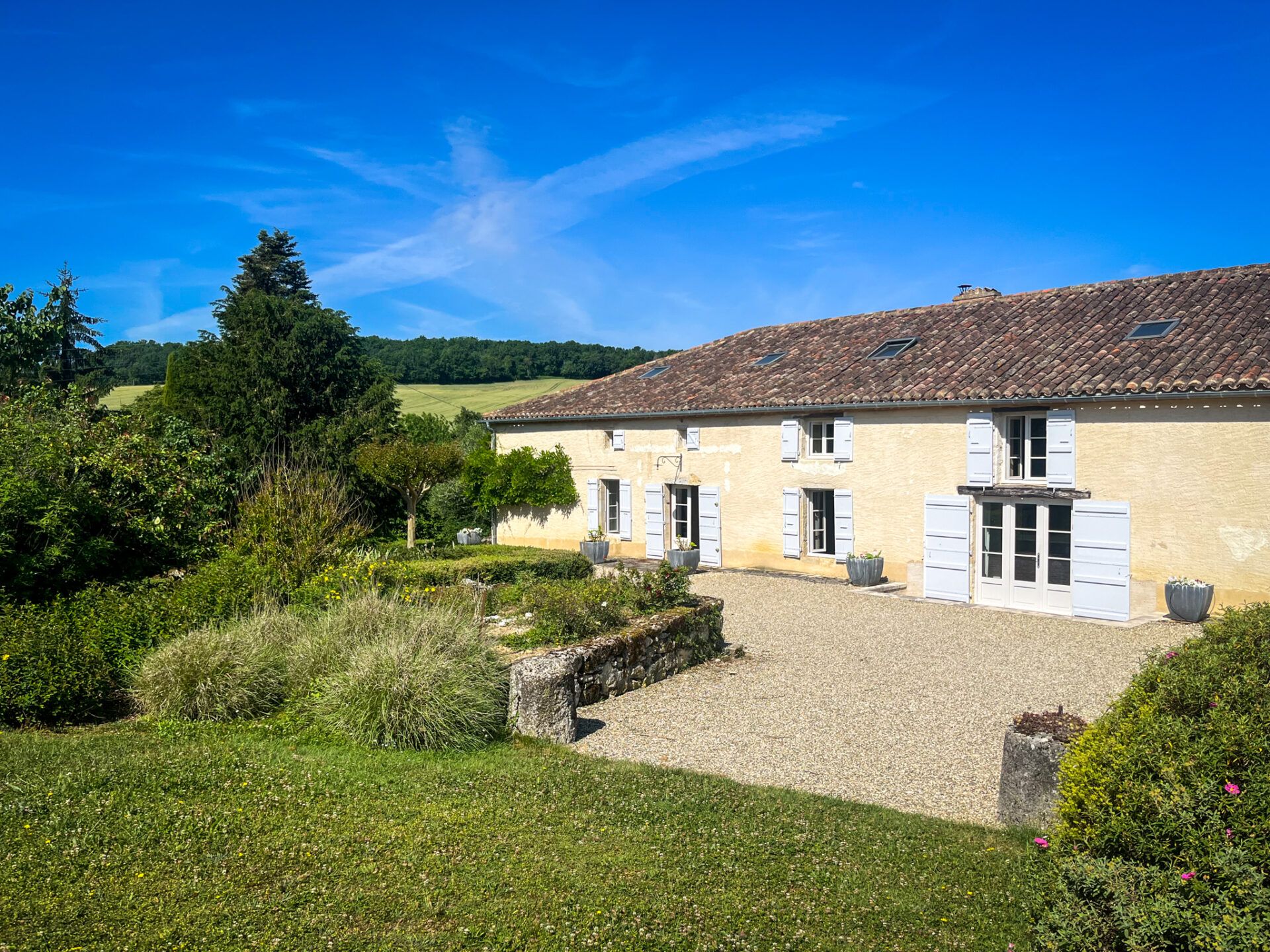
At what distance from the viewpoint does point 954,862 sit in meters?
4.50

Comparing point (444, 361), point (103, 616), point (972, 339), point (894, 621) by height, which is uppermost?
point (444, 361)

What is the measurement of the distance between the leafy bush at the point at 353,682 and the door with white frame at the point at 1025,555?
30.3 feet

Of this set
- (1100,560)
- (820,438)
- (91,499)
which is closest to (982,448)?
(1100,560)

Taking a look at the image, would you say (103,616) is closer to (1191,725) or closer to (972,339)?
(1191,725)

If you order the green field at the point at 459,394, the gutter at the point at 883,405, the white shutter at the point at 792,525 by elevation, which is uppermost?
the green field at the point at 459,394

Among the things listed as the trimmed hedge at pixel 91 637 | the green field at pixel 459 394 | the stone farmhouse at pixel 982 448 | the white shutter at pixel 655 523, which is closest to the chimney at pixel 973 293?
the stone farmhouse at pixel 982 448

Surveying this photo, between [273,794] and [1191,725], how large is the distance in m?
4.56

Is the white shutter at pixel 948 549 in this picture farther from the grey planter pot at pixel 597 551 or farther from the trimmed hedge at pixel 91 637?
the trimmed hedge at pixel 91 637

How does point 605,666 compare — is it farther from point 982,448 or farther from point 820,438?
point 820,438

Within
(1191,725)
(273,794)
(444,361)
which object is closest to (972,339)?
(1191,725)

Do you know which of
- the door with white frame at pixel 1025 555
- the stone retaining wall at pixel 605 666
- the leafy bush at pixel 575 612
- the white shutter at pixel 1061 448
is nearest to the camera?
the stone retaining wall at pixel 605 666

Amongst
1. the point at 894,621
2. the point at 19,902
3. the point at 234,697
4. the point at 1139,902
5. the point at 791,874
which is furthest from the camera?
the point at 894,621

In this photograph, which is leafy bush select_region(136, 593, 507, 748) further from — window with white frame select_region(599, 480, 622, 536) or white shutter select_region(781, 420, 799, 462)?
window with white frame select_region(599, 480, 622, 536)

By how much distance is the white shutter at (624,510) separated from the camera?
19516 millimetres
